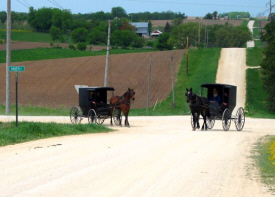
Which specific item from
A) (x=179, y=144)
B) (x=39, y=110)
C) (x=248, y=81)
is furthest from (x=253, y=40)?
(x=179, y=144)

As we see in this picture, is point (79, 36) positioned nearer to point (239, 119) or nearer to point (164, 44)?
point (164, 44)

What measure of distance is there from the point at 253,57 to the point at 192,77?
57.4ft

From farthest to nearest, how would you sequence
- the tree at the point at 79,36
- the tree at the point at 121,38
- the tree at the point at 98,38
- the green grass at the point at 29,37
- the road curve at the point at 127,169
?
1. the tree at the point at 79,36
2. the green grass at the point at 29,37
3. the tree at the point at 121,38
4. the tree at the point at 98,38
5. the road curve at the point at 127,169

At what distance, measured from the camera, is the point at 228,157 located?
16.0 metres

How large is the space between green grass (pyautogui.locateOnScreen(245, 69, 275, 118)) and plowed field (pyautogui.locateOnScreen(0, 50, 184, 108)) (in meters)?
8.84

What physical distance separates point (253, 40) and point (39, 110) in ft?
382

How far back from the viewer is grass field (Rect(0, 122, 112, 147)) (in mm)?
19688

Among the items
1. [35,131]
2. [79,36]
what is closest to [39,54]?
[79,36]

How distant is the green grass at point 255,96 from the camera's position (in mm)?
54600

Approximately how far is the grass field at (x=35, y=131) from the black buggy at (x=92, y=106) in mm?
5018

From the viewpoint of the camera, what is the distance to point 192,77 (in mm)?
72438

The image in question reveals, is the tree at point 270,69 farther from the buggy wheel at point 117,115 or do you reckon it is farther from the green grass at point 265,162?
the green grass at point 265,162

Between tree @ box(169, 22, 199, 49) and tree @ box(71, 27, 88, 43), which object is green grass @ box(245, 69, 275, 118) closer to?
tree @ box(169, 22, 199, 49)

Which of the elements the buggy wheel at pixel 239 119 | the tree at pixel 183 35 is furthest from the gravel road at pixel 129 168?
the tree at pixel 183 35
